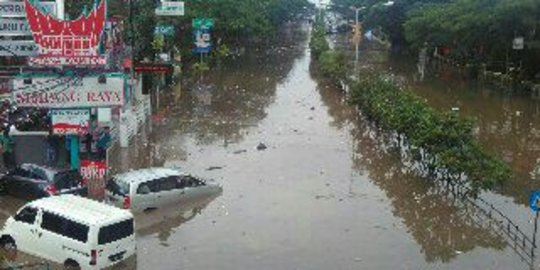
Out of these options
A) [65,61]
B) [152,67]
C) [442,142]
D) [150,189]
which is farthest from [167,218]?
[152,67]

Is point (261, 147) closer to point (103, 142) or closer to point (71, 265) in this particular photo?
point (103, 142)

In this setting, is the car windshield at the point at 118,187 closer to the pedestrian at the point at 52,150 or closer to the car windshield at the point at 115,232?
the car windshield at the point at 115,232

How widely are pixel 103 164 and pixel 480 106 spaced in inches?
1227

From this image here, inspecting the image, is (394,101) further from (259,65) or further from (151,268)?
(259,65)

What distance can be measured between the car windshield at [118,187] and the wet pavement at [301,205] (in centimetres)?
101

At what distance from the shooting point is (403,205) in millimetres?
26328

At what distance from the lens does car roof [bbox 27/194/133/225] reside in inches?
730

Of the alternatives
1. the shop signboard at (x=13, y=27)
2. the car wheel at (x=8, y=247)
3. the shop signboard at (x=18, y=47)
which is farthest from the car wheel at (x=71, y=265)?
the shop signboard at (x=13, y=27)

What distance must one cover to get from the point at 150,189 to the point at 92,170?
10.6ft

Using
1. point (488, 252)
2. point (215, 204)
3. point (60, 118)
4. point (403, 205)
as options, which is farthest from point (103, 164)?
point (488, 252)

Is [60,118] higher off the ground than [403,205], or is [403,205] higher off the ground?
[60,118]

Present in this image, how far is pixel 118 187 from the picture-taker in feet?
78.9

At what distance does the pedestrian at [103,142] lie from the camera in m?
28.3

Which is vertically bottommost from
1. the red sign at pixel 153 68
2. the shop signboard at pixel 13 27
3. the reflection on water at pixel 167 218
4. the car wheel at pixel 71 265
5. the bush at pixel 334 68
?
the reflection on water at pixel 167 218
